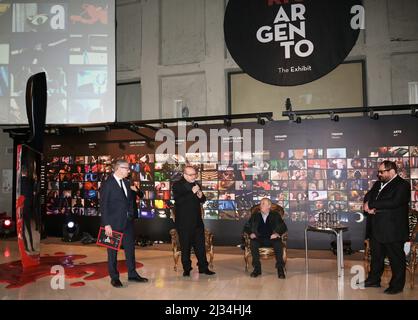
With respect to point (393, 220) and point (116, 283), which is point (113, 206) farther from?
point (393, 220)

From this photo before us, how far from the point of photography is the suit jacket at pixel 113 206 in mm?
4624

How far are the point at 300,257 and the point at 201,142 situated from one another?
3062 millimetres

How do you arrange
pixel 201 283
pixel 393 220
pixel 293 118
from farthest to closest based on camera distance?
1. pixel 293 118
2. pixel 201 283
3. pixel 393 220

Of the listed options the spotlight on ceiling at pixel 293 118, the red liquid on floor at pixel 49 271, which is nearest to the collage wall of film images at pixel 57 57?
the red liquid on floor at pixel 49 271

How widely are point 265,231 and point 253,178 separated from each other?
2.33m

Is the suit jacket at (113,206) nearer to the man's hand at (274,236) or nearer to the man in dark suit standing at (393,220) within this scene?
the man's hand at (274,236)

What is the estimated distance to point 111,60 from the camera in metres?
7.24

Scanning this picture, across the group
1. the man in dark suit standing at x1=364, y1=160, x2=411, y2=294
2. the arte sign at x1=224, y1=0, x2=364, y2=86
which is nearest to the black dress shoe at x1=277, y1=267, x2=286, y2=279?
the man in dark suit standing at x1=364, y1=160, x2=411, y2=294

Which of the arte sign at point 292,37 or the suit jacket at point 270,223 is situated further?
the arte sign at point 292,37

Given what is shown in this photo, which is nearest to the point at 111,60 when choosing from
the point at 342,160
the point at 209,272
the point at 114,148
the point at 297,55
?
the point at 114,148

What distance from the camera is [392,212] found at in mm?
4285

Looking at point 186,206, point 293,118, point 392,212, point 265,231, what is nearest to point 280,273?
point 265,231

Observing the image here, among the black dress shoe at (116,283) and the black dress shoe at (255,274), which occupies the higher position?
the black dress shoe at (116,283)
